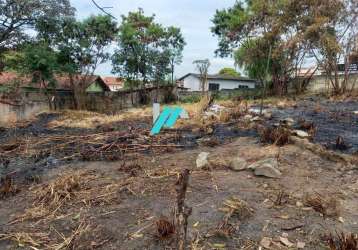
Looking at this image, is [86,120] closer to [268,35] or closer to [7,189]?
[7,189]

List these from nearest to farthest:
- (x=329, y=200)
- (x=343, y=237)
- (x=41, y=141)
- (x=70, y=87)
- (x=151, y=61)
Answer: (x=343, y=237)
(x=329, y=200)
(x=41, y=141)
(x=70, y=87)
(x=151, y=61)

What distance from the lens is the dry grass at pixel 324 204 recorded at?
3235 millimetres

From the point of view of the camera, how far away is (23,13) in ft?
46.3

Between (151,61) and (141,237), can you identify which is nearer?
(141,237)

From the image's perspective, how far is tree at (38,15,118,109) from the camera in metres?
15.0

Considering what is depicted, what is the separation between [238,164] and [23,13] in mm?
12863

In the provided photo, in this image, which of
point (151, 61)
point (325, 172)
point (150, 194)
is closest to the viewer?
point (150, 194)

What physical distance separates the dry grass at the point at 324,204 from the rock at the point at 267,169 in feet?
2.08

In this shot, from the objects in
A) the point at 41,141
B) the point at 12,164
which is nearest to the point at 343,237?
the point at 12,164

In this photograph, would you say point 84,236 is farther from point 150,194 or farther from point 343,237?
point 343,237

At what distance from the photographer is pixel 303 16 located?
49.5 feet

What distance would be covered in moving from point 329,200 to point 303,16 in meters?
13.4

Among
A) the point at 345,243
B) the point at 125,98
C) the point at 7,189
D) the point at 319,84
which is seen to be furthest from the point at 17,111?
the point at 319,84

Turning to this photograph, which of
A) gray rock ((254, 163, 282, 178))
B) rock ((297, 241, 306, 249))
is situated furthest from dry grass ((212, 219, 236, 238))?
gray rock ((254, 163, 282, 178))
